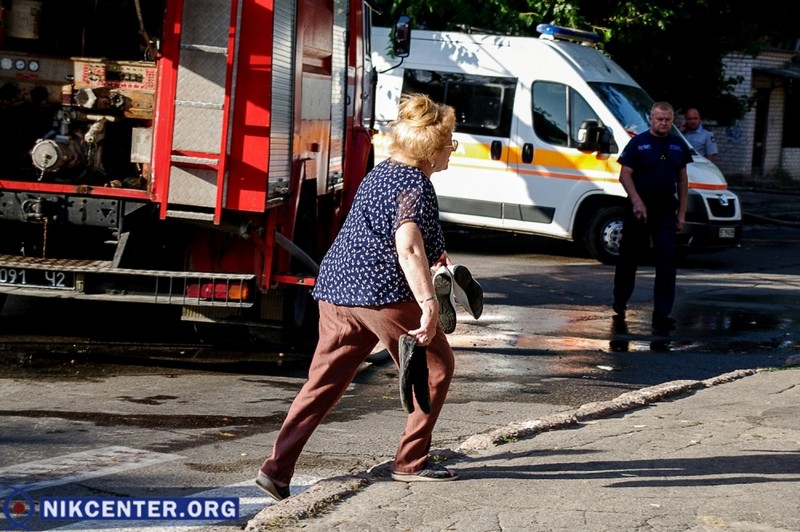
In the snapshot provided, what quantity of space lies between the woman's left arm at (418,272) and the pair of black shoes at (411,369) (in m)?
0.04

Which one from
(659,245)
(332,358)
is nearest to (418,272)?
(332,358)

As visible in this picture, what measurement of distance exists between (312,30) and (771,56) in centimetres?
3042

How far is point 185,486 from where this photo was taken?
5.64 m

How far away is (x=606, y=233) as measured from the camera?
1666cm

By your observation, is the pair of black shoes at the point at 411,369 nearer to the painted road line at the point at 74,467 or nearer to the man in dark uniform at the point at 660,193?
the painted road line at the point at 74,467

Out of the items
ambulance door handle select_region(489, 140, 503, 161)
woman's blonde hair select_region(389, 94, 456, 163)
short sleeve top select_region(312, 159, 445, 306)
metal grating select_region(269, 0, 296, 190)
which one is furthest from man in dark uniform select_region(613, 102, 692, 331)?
short sleeve top select_region(312, 159, 445, 306)

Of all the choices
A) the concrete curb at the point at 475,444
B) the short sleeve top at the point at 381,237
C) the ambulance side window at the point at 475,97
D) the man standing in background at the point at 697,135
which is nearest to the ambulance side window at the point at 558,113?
the ambulance side window at the point at 475,97

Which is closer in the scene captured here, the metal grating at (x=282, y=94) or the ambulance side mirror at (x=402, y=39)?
the metal grating at (x=282, y=94)

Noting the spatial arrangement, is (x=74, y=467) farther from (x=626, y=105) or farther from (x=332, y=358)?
(x=626, y=105)

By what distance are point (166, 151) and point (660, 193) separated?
5.14 metres

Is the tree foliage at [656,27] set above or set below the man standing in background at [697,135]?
above

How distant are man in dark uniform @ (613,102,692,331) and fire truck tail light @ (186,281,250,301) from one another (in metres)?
4.49

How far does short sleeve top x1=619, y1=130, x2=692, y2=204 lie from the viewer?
455 inches

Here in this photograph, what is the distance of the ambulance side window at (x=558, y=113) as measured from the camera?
16.6m
